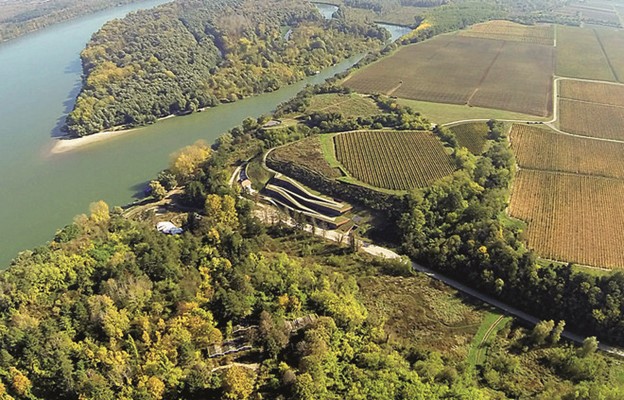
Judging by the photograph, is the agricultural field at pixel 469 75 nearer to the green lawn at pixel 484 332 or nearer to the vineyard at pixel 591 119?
the vineyard at pixel 591 119

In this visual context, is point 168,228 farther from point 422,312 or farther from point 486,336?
point 486,336

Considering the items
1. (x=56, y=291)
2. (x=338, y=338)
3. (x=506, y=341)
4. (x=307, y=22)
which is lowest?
(x=506, y=341)

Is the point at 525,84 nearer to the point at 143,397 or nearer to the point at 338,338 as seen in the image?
the point at 338,338

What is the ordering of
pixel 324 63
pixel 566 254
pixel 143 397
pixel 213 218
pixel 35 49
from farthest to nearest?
1. pixel 35 49
2. pixel 324 63
3. pixel 213 218
4. pixel 566 254
5. pixel 143 397

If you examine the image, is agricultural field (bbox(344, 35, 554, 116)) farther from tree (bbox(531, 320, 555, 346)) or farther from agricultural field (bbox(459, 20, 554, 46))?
tree (bbox(531, 320, 555, 346))

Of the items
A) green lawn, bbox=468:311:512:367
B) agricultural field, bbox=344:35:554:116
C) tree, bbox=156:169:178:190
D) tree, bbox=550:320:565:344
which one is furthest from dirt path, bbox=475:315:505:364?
agricultural field, bbox=344:35:554:116

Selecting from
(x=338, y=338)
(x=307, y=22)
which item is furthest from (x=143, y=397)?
(x=307, y=22)

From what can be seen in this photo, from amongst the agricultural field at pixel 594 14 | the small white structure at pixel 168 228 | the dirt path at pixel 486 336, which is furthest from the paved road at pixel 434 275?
the agricultural field at pixel 594 14

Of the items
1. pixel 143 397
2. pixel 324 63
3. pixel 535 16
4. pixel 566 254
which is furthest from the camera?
pixel 535 16
